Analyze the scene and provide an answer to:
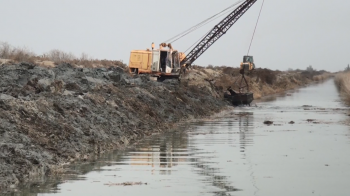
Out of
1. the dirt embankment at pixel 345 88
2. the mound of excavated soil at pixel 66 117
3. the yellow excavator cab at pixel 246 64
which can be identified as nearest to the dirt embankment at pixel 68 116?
the mound of excavated soil at pixel 66 117

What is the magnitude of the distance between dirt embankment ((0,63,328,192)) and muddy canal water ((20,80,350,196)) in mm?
682

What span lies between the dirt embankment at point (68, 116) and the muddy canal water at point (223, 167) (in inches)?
26.9

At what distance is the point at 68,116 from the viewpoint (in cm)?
1714

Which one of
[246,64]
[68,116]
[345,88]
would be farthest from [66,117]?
[345,88]

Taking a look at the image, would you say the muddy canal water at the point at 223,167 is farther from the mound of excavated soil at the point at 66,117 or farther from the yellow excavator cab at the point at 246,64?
the yellow excavator cab at the point at 246,64

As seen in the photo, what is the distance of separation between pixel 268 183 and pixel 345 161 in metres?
3.87

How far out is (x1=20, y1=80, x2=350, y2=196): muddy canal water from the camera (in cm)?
1106

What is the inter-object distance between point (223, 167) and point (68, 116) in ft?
17.4

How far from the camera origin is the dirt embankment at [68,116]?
491 inches

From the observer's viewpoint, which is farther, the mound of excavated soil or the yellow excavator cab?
the yellow excavator cab

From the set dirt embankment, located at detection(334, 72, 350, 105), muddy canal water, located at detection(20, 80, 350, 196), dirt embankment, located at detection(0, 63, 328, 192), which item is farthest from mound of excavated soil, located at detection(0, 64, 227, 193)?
dirt embankment, located at detection(334, 72, 350, 105)

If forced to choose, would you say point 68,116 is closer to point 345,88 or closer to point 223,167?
point 223,167

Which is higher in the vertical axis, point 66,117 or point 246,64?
point 246,64

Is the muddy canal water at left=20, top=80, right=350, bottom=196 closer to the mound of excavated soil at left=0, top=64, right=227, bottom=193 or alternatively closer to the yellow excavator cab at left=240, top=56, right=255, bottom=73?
the mound of excavated soil at left=0, top=64, right=227, bottom=193
